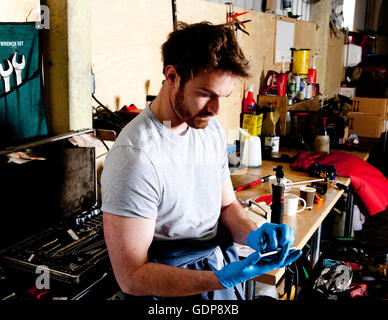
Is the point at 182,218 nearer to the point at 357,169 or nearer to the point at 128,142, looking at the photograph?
the point at 128,142

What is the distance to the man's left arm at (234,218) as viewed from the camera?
1570 mm

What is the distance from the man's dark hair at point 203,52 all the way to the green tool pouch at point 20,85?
1.79ft

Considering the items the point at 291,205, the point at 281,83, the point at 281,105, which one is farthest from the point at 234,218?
the point at 281,83

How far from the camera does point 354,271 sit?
2.40 m

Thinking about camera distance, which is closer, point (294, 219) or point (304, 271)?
point (294, 219)

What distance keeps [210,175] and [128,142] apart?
36 centimetres

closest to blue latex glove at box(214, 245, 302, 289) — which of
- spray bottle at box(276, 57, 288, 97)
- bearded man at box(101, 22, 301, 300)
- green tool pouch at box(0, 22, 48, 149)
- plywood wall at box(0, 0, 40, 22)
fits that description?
bearded man at box(101, 22, 301, 300)

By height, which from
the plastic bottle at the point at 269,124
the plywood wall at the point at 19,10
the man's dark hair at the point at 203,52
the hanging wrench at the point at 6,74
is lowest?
the plastic bottle at the point at 269,124

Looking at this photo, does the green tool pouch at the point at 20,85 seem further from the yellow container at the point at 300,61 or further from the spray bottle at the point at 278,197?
the yellow container at the point at 300,61

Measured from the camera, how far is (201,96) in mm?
1314

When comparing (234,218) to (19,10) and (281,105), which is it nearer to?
(19,10)

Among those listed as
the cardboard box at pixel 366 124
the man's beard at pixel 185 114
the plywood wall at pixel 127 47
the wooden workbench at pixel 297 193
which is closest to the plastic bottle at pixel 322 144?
the wooden workbench at pixel 297 193

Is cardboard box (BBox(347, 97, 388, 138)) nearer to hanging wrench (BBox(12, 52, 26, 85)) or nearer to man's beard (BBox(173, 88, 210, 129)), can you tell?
man's beard (BBox(173, 88, 210, 129))
